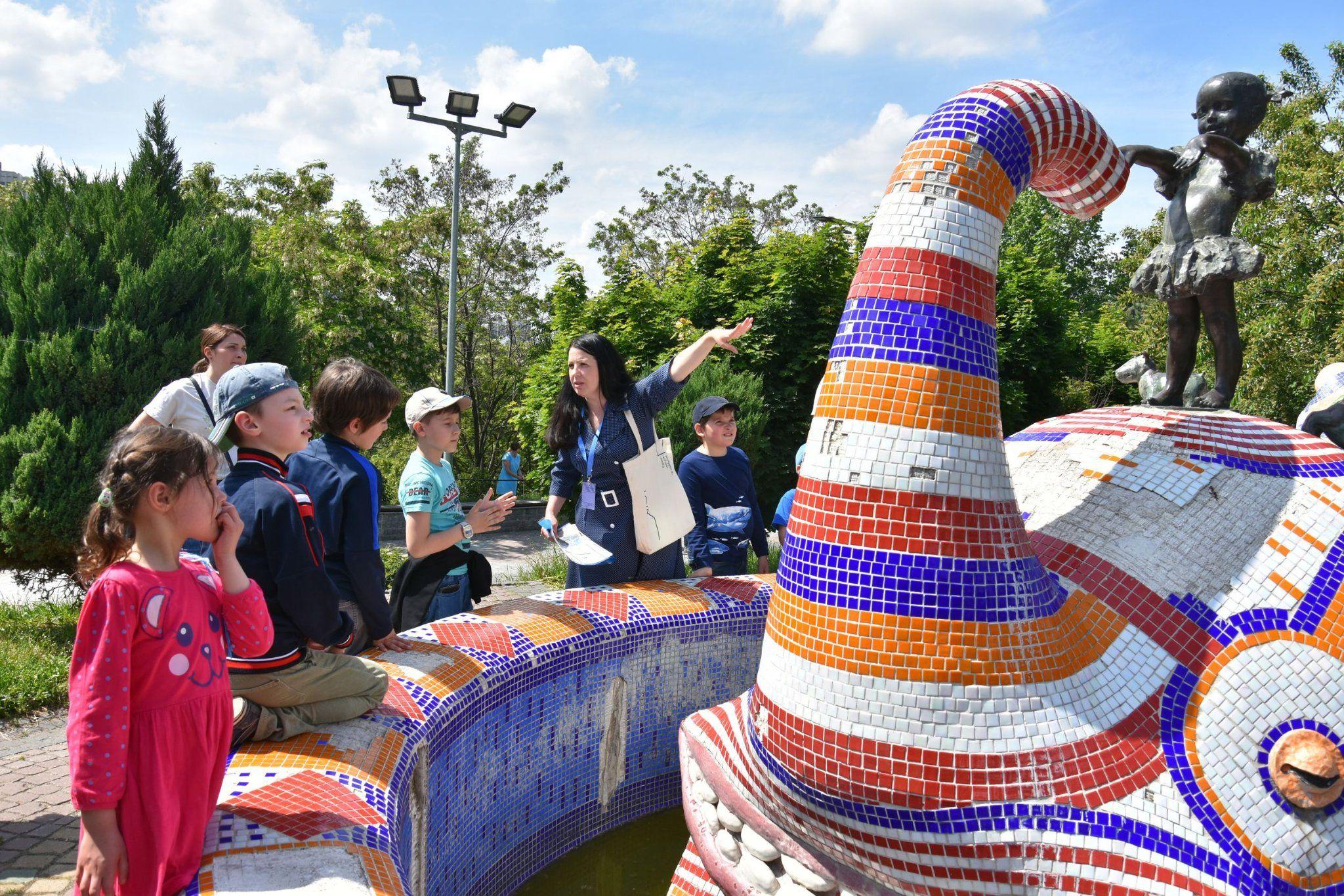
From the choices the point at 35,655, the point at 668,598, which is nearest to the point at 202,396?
the point at 35,655

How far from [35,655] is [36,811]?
8.20 feet

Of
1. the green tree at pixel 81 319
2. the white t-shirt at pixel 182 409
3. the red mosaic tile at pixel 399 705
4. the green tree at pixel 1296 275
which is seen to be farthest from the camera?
the green tree at pixel 1296 275

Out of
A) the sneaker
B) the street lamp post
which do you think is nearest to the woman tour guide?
the sneaker

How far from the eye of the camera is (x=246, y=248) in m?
8.21

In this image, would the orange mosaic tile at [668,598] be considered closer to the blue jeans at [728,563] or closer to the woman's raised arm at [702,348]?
the blue jeans at [728,563]

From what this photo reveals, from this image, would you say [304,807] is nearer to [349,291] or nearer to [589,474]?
[589,474]

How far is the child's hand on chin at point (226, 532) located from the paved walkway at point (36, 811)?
218 cm

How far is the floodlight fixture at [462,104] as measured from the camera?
39.9ft

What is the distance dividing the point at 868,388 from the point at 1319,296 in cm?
1151

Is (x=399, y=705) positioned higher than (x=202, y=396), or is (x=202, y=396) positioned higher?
(x=202, y=396)

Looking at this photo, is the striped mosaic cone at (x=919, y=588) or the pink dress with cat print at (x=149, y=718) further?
the striped mosaic cone at (x=919, y=588)

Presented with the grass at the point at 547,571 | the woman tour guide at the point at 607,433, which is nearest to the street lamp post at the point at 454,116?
the grass at the point at 547,571

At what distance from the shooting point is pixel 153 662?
206 centimetres

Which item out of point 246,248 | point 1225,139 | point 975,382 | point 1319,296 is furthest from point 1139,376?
point 1319,296
